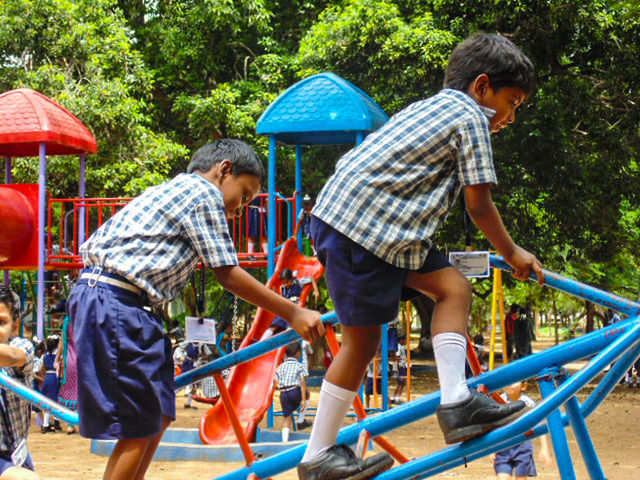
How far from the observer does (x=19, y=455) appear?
3264mm

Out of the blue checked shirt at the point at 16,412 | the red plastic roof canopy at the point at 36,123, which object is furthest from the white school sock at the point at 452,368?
the red plastic roof canopy at the point at 36,123

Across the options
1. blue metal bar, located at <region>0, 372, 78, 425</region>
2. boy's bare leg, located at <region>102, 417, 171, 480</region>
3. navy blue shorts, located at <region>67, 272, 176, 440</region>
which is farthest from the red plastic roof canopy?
boy's bare leg, located at <region>102, 417, 171, 480</region>

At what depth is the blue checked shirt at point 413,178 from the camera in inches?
92.0

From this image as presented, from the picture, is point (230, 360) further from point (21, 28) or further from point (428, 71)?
point (21, 28)

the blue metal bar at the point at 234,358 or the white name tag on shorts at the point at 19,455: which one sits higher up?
the blue metal bar at the point at 234,358

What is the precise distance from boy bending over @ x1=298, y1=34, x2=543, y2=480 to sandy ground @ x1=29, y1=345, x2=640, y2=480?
17.1 feet

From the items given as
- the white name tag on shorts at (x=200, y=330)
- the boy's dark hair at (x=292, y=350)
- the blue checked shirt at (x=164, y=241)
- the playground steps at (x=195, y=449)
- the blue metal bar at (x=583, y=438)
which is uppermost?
the blue checked shirt at (x=164, y=241)

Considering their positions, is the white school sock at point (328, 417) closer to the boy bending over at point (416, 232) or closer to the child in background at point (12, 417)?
the boy bending over at point (416, 232)

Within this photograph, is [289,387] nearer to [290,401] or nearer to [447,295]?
[290,401]

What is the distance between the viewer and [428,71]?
41.0ft

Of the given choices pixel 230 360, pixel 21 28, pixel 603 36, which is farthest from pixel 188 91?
pixel 230 360

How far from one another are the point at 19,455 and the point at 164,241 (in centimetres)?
130

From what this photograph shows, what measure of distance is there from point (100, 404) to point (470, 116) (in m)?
1.33

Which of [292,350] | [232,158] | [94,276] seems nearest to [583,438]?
[232,158]
